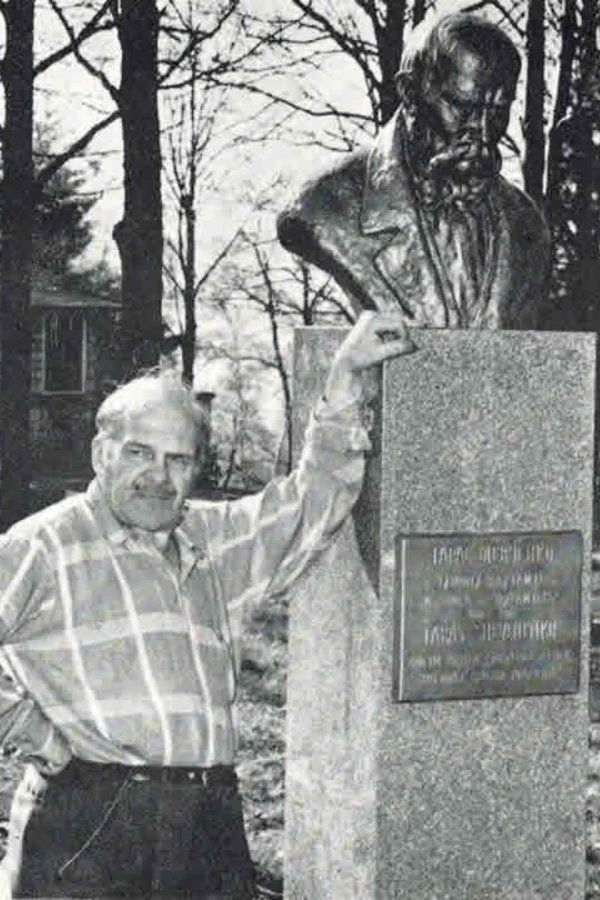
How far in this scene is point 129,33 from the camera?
13008 mm

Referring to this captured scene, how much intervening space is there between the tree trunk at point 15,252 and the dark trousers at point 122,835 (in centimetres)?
1126

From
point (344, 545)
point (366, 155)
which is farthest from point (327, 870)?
point (366, 155)

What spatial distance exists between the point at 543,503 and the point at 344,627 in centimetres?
74

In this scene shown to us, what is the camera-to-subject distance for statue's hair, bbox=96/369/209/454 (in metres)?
3.45

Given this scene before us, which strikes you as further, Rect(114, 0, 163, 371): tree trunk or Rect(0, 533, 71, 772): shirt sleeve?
Rect(114, 0, 163, 371): tree trunk

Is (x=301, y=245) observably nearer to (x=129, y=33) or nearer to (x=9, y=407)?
(x=129, y=33)

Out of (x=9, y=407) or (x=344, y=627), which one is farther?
(x=9, y=407)

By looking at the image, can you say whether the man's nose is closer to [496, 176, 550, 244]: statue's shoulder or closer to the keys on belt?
the keys on belt

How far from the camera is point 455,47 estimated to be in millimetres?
4371

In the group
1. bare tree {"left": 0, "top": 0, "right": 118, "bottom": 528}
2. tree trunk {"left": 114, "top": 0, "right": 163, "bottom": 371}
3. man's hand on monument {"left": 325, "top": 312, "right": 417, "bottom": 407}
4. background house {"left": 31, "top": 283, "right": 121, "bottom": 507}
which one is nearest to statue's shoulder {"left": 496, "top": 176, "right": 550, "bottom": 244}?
man's hand on monument {"left": 325, "top": 312, "right": 417, "bottom": 407}

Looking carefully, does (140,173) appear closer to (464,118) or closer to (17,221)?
(17,221)

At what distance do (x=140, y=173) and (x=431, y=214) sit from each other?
8.77 metres

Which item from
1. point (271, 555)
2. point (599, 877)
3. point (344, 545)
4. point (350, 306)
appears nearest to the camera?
point (271, 555)

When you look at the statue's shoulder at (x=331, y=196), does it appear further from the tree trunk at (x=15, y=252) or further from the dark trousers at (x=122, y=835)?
the tree trunk at (x=15, y=252)
